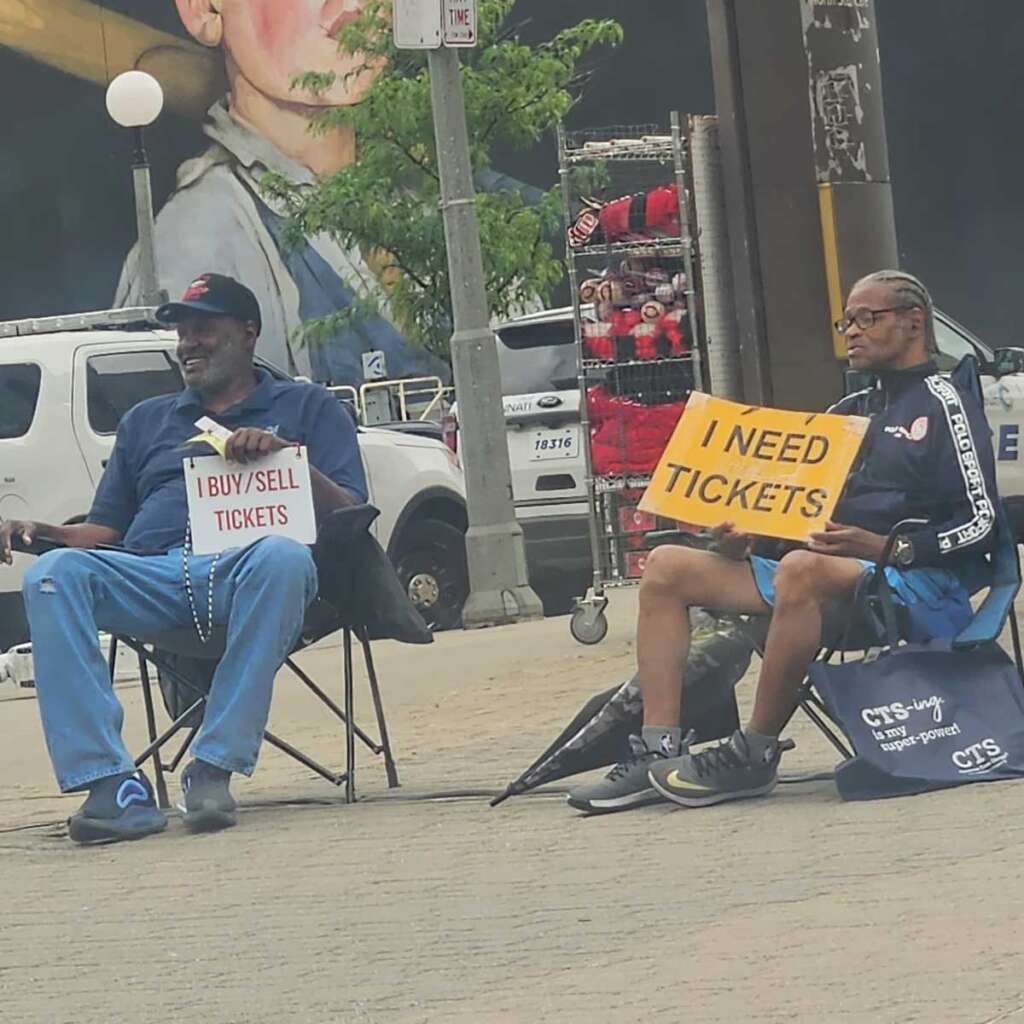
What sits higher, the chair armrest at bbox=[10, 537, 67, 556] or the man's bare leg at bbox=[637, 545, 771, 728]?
the chair armrest at bbox=[10, 537, 67, 556]

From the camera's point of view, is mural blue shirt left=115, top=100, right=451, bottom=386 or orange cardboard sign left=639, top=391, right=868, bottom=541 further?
mural blue shirt left=115, top=100, right=451, bottom=386

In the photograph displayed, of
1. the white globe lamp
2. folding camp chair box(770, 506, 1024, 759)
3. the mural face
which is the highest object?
the mural face

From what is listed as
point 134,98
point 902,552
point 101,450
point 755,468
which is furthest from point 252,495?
point 134,98

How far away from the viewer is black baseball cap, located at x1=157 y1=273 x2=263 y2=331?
25.9ft

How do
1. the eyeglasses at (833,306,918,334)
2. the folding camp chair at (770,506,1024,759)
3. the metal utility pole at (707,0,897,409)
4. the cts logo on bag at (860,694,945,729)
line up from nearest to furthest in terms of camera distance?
the cts logo on bag at (860,694,945,729)
the folding camp chair at (770,506,1024,759)
the eyeglasses at (833,306,918,334)
the metal utility pole at (707,0,897,409)

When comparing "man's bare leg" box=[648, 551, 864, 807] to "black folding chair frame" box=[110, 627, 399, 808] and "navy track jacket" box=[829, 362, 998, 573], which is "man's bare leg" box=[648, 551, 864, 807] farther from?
"black folding chair frame" box=[110, 627, 399, 808]

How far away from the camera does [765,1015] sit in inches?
179

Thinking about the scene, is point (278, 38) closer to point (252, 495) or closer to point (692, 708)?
point (252, 495)

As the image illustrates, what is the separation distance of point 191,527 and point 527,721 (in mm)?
2426

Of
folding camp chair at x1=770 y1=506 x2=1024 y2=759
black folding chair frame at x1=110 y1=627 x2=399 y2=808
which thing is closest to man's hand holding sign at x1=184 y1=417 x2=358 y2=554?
black folding chair frame at x1=110 y1=627 x2=399 y2=808

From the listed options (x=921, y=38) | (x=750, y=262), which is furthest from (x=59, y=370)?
(x=921, y=38)

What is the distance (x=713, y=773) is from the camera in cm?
697

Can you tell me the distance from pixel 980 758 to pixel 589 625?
223 inches

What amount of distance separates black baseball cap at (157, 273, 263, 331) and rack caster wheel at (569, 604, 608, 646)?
15.1 ft
